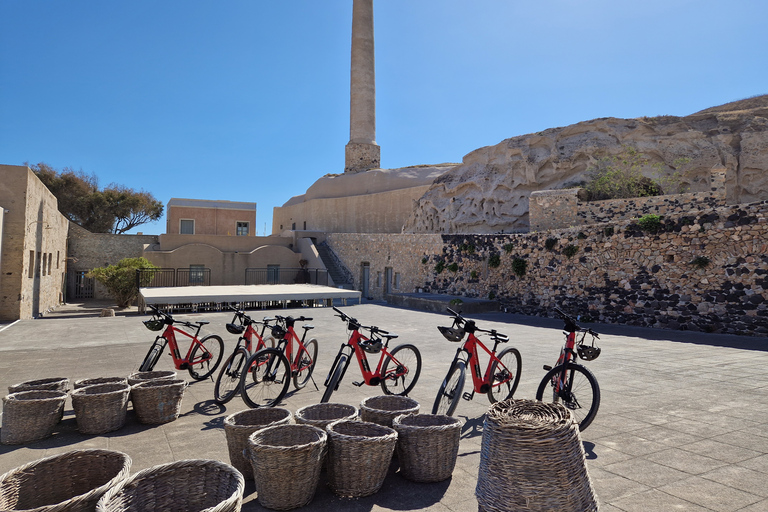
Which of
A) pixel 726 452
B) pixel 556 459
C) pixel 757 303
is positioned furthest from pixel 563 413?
pixel 757 303

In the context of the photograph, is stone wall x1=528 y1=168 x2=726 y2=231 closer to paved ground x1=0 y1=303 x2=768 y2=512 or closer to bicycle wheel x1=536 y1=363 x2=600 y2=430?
paved ground x1=0 y1=303 x2=768 y2=512

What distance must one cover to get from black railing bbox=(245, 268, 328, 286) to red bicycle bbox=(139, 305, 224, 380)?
20.1 m

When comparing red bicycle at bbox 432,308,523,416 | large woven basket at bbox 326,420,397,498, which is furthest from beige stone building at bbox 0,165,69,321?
large woven basket at bbox 326,420,397,498

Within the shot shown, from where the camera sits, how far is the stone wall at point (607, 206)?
17.6 m

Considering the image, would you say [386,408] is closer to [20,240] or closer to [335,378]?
[335,378]

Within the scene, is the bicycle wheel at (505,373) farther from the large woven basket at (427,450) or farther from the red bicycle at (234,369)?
the red bicycle at (234,369)

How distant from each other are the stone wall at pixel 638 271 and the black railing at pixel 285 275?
8.96 metres

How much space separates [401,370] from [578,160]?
72.0 ft

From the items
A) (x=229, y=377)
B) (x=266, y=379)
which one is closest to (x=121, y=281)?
(x=229, y=377)

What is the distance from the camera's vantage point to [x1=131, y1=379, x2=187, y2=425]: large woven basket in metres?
4.77

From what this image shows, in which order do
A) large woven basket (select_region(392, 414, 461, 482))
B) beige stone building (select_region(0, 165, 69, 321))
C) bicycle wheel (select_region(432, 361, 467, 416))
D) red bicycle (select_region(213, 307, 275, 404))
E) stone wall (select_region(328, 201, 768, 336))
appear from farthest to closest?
beige stone building (select_region(0, 165, 69, 321)), stone wall (select_region(328, 201, 768, 336)), red bicycle (select_region(213, 307, 275, 404)), bicycle wheel (select_region(432, 361, 467, 416)), large woven basket (select_region(392, 414, 461, 482))

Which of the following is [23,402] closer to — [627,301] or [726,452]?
[726,452]

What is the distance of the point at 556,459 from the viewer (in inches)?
99.1

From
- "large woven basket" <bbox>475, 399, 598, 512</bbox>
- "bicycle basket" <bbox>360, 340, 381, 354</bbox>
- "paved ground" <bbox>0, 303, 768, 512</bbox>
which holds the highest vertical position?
"bicycle basket" <bbox>360, 340, 381, 354</bbox>
